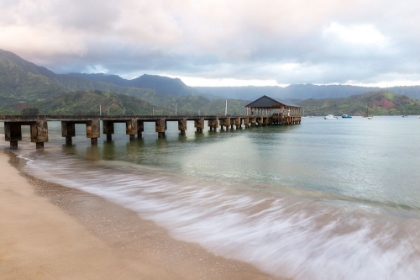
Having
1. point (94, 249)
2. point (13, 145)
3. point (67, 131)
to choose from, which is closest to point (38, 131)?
point (13, 145)

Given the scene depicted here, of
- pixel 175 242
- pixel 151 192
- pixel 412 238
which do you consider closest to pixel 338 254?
pixel 412 238

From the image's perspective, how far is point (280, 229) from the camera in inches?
363

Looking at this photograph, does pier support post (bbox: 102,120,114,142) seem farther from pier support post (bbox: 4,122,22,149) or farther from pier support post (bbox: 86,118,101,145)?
pier support post (bbox: 4,122,22,149)

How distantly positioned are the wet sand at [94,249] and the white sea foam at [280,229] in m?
0.63

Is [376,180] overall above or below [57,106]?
below

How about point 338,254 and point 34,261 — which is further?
point 338,254

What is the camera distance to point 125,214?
10133 millimetres

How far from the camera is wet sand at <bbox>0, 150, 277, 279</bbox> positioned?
6062 mm

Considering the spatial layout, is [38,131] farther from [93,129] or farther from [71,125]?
[71,125]

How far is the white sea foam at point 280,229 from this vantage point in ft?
23.0

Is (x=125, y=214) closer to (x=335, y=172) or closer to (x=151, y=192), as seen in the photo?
(x=151, y=192)

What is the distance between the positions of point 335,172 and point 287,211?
1199 cm

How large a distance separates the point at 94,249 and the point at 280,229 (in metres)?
5.50

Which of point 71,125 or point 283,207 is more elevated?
point 71,125
